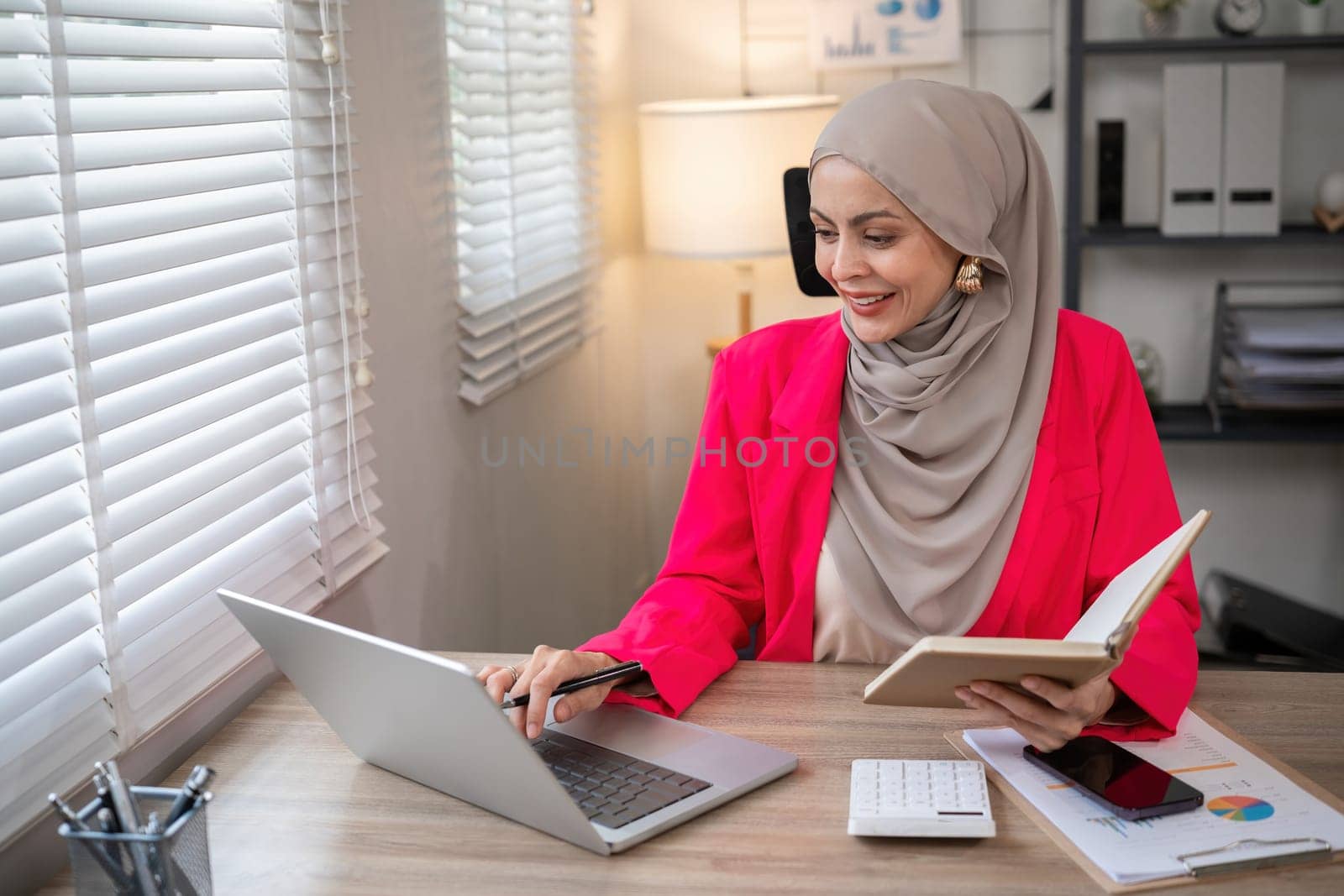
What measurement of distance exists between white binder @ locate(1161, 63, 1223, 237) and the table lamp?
2.57 feet

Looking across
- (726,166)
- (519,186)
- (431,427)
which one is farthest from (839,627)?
(726,166)

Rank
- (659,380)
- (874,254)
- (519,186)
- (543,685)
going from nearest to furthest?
(543,685) → (874,254) → (519,186) → (659,380)

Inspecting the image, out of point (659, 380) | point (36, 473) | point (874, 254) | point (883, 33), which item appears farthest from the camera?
point (659, 380)

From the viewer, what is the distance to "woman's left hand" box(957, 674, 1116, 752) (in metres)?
1.16

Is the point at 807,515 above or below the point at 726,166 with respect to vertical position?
below

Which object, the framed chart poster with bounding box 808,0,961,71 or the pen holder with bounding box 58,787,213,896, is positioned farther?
the framed chart poster with bounding box 808,0,961,71

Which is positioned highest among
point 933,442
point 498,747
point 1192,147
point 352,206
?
point 1192,147

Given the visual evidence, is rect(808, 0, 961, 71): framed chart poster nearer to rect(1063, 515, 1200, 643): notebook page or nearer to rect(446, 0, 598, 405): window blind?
rect(446, 0, 598, 405): window blind

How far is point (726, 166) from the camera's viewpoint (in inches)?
114

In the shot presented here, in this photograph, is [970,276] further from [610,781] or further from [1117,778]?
[610,781]

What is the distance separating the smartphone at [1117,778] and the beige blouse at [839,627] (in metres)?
0.41

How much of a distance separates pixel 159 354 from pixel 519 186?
132 centimetres

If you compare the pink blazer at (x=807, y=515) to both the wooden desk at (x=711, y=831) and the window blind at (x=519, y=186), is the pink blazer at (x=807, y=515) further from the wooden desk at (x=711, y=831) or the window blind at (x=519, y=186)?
the window blind at (x=519, y=186)

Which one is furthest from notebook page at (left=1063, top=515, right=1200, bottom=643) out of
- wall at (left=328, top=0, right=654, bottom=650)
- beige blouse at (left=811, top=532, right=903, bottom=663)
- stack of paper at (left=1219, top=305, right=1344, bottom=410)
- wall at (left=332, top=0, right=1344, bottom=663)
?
stack of paper at (left=1219, top=305, right=1344, bottom=410)
